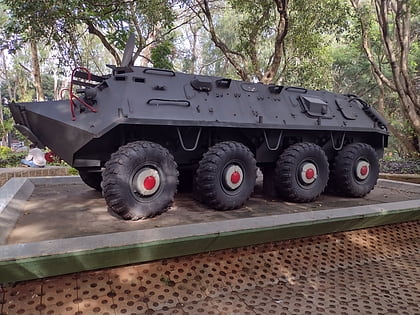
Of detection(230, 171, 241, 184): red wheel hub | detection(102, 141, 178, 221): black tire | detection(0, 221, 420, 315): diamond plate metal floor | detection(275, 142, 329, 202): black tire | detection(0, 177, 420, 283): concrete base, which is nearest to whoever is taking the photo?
detection(0, 177, 420, 283): concrete base

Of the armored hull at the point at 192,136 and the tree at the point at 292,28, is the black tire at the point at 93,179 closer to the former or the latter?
the armored hull at the point at 192,136

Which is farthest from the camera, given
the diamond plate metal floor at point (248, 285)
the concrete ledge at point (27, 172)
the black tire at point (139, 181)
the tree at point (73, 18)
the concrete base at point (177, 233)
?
the concrete ledge at point (27, 172)

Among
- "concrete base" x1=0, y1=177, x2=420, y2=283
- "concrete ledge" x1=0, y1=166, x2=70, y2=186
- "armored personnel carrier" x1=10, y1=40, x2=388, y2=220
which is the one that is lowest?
"concrete ledge" x1=0, y1=166, x2=70, y2=186

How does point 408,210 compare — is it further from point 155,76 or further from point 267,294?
point 155,76

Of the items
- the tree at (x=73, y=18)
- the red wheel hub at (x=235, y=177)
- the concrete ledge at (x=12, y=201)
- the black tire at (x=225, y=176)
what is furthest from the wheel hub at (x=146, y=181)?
the tree at (x=73, y=18)

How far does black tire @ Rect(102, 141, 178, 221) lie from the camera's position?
9.29 ft

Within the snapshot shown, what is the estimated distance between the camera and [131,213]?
9.52 ft

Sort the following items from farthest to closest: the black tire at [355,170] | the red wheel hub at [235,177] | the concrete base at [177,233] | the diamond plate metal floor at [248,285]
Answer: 1. the black tire at [355,170]
2. the red wheel hub at [235,177]
3. the diamond plate metal floor at [248,285]
4. the concrete base at [177,233]

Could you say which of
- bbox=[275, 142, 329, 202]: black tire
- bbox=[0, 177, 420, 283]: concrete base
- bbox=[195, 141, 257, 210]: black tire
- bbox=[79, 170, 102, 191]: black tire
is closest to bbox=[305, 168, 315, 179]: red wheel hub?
bbox=[275, 142, 329, 202]: black tire

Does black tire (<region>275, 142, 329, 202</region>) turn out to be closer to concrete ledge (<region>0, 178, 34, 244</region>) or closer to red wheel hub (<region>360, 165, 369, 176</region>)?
red wheel hub (<region>360, 165, 369, 176</region>)

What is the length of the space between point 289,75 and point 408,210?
30.4 ft

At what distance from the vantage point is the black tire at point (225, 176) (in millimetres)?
3238

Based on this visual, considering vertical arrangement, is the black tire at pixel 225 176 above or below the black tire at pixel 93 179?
above

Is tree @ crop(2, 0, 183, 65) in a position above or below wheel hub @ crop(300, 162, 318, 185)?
above
